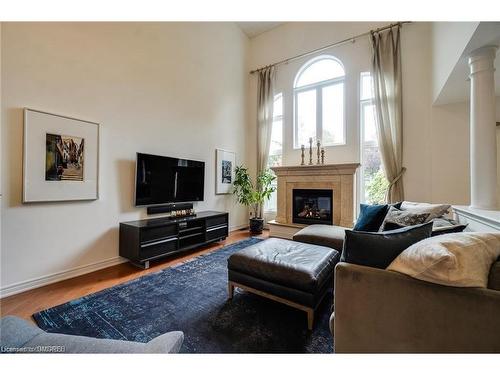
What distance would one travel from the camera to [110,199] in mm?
2822

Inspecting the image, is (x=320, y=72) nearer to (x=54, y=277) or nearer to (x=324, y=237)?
(x=324, y=237)

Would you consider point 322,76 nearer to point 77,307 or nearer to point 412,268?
point 412,268

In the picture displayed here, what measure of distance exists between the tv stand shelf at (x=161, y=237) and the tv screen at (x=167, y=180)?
14.8 inches

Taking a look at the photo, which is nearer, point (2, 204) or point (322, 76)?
point (2, 204)

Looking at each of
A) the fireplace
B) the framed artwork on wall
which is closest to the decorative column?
the fireplace

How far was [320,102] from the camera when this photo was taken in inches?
177

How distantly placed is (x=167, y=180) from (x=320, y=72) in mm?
3808

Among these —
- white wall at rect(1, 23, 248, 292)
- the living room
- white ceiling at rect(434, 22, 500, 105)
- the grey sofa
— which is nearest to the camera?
the grey sofa

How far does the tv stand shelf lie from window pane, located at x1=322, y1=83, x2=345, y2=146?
2.84 meters

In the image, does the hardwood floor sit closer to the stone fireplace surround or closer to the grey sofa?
the grey sofa

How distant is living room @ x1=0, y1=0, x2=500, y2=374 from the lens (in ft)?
3.21

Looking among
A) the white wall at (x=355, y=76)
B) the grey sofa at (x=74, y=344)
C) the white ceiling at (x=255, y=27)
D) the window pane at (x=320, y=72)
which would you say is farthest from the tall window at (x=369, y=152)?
the grey sofa at (x=74, y=344)
